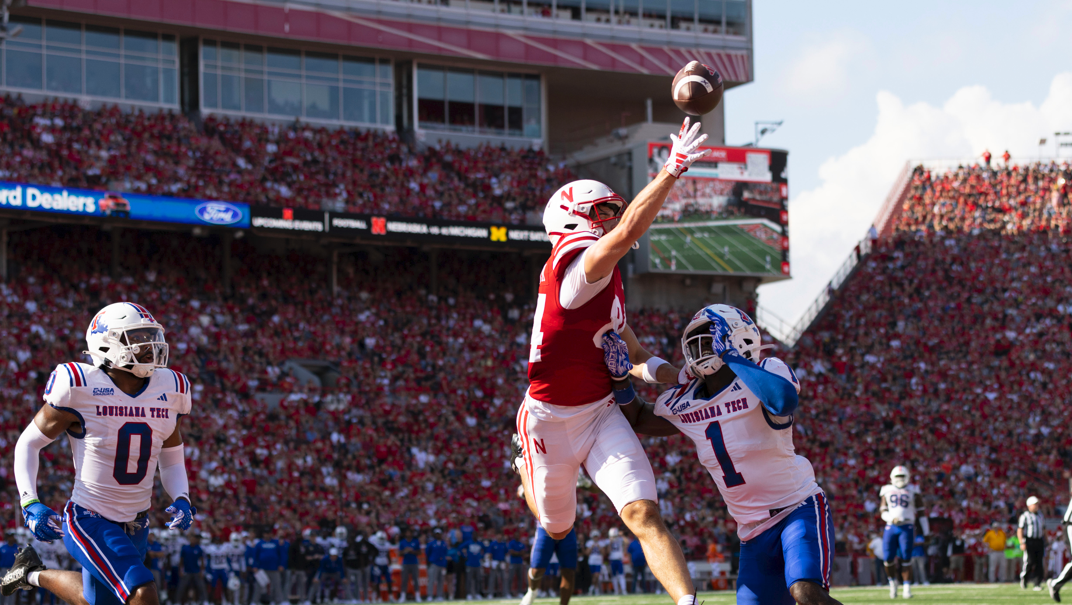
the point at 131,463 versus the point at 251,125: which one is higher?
the point at 251,125

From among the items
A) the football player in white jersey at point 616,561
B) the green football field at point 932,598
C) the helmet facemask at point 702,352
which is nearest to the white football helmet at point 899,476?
the green football field at point 932,598

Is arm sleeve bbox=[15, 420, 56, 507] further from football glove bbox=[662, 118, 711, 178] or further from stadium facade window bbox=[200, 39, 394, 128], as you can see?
stadium facade window bbox=[200, 39, 394, 128]

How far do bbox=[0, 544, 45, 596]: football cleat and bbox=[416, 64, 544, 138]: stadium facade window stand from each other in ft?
102

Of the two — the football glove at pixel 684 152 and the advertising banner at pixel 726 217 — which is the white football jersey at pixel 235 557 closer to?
the football glove at pixel 684 152

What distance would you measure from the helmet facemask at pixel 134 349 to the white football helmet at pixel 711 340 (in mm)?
3354

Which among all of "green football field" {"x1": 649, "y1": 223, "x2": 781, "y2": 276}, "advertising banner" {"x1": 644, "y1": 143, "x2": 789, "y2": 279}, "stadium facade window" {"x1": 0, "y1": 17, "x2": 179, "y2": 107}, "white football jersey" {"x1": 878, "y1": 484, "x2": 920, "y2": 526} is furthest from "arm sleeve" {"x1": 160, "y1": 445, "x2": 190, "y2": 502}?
"advertising banner" {"x1": 644, "y1": 143, "x2": 789, "y2": 279}

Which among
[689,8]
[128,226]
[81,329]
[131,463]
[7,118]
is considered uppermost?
[689,8]

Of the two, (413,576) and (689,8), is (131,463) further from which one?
(689,8)

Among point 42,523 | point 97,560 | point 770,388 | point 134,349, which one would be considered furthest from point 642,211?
point 42,523

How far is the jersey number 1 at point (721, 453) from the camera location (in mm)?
6867

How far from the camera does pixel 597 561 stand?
24109 mm

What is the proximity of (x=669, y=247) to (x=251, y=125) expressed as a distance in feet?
43.1

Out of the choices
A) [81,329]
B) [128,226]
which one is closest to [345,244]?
[128,226]

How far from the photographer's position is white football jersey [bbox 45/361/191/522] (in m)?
7.71
